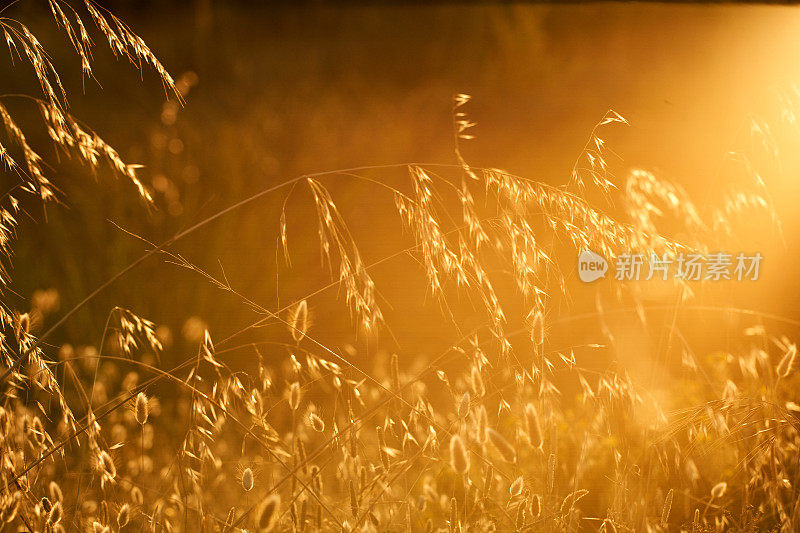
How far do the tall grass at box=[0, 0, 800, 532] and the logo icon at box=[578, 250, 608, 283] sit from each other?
4 centimetres

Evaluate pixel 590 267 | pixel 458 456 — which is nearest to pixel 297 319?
pixel 458 456

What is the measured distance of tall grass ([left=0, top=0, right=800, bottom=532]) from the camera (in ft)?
3.27

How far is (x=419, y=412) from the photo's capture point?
87cm

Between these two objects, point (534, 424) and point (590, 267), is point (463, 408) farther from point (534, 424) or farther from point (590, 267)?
point (590, 267)

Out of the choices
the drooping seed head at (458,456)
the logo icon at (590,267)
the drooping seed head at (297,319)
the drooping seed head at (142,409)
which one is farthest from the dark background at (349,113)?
the drooping seed head at (458,456)

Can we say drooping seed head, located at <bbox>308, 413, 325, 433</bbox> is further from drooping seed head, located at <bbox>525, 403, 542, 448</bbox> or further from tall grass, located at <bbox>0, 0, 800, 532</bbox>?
drooping seed head, located at <bbox>525, 403, 542, 448</bbox>

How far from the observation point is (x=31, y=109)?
1.98 metres

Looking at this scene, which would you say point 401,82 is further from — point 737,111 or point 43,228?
point 43,228

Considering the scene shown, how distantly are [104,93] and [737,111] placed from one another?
6.45 ft

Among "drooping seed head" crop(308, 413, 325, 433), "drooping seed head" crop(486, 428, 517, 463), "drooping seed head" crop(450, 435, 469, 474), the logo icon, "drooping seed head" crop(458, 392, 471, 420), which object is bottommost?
the logo icon

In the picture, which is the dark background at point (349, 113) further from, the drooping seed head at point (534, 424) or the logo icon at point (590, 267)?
the drooping seed head at point (534, 424)

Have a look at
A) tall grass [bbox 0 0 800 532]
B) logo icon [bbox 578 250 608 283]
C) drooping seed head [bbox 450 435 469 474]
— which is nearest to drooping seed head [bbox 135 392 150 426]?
tall grass [bbox 0 0 800 532]

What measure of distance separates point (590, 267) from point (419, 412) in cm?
122

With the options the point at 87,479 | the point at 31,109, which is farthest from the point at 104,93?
the point at 87,479
